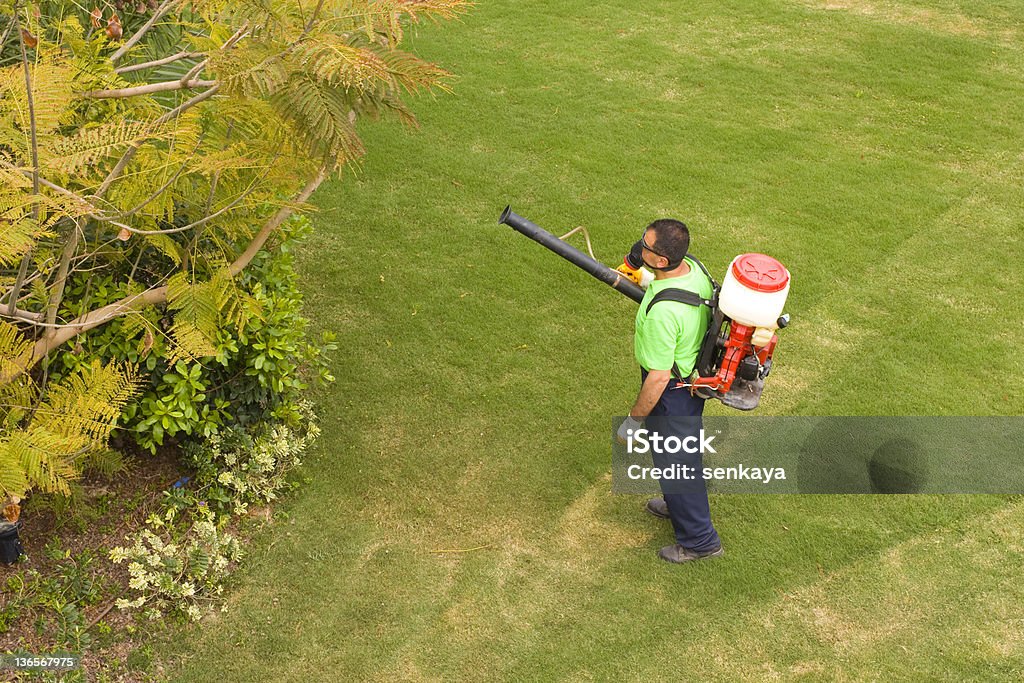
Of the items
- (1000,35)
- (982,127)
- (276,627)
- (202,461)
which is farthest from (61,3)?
(1000,35)

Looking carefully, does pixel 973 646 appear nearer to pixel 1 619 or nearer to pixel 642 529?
pixel 642 529

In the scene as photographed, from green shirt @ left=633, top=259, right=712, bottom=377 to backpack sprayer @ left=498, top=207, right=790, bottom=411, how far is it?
0.04m

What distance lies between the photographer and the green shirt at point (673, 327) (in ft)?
15.5

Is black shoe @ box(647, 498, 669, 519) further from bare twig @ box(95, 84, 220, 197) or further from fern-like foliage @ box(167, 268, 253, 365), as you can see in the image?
bare twig @ box(95, 84, 220, 197)

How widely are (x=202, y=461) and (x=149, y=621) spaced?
96 cm

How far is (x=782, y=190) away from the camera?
8.39 meters

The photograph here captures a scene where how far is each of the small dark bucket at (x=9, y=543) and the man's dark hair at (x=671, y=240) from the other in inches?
132

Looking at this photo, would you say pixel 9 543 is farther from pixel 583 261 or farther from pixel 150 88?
pixel 583 261

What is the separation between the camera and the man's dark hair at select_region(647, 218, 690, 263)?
4.67 m

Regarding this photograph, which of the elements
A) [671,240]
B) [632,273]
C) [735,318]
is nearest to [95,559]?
[632,273]
